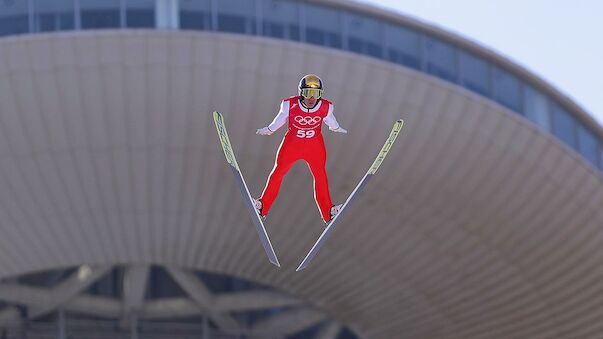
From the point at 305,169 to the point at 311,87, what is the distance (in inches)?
783

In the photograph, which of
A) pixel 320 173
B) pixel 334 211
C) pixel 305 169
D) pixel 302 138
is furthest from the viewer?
pixel 305 169

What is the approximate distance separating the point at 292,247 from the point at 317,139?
22.7 metres

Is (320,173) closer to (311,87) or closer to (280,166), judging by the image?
(280,166)

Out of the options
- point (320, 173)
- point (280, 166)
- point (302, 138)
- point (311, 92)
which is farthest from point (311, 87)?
point (320, 173)

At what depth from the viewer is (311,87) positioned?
63.5ft

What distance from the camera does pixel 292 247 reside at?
142ft

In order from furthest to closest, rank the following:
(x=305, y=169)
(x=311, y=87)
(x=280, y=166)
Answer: (x=305, y=169)
(x=280, y=166)
(x=311, y=87)

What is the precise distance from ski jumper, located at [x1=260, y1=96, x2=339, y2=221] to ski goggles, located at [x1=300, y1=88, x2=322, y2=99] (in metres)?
0.49

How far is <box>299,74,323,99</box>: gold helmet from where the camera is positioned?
63.2 ft

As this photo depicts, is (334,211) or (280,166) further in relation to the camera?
(334,211)

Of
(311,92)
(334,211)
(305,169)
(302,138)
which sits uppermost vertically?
(311,92)

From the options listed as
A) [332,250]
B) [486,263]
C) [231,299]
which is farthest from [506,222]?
[231,299]

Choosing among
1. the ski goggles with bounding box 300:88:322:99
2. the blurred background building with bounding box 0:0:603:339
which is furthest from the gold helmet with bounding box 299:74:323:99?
the blurred background building with bounding box 0:0:603:339

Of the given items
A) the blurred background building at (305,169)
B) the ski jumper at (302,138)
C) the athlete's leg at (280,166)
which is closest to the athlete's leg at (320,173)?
the ski jumper at (302,138)
